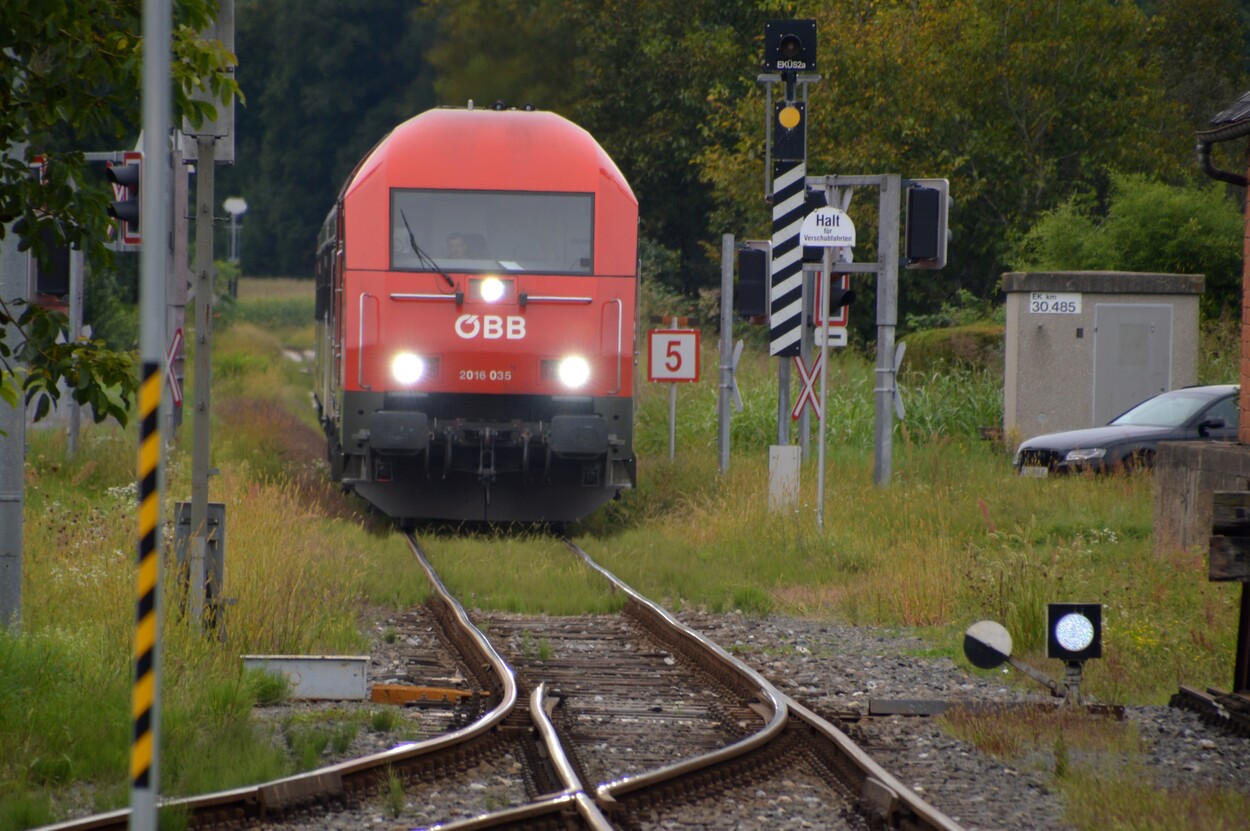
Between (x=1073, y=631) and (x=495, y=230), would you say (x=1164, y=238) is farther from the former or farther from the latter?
(x=1073, y=631)

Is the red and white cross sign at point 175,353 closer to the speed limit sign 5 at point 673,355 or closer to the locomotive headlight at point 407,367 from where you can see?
the locomotive headlight at point 407,367

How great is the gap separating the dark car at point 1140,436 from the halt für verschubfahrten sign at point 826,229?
4.68 metres

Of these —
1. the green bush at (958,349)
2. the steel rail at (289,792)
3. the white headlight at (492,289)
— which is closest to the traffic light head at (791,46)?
the white headlight at (492,289)

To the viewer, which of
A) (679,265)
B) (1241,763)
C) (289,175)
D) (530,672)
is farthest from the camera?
(289,175)

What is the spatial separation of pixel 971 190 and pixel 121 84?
2727cm

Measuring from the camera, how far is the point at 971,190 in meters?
31.9

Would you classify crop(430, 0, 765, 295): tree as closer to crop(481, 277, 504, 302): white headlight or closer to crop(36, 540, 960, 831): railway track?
crop(481, 277, 504, 302): white headlight

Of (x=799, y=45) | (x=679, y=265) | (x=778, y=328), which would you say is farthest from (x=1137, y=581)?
(x=679, y=265)

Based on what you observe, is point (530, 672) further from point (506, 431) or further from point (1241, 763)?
point (506, 431)

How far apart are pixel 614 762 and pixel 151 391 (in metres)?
3.66

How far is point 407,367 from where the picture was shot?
1484 cm

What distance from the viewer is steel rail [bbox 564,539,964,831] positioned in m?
5.96

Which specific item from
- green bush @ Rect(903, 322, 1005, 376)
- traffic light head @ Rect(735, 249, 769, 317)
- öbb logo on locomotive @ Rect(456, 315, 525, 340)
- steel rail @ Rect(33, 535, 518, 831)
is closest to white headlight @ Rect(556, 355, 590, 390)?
öbb logo on locomotive @ Rect(456, 315, 525, 340)

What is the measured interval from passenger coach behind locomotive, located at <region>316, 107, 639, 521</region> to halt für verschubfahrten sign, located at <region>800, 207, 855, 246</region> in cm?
169
